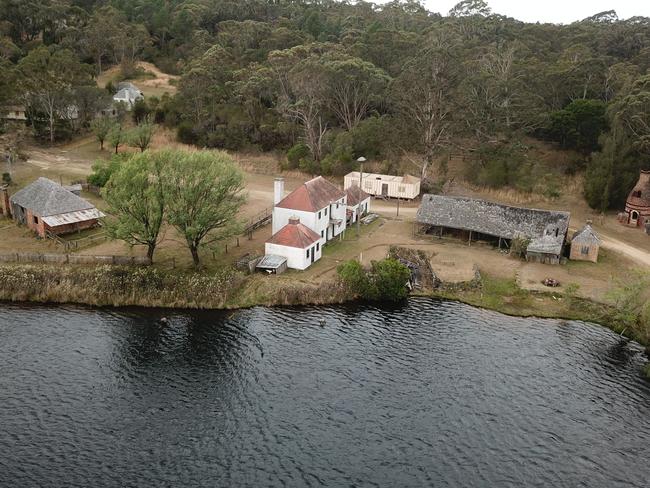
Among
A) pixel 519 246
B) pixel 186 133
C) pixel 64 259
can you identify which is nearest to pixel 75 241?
pixel 64 259

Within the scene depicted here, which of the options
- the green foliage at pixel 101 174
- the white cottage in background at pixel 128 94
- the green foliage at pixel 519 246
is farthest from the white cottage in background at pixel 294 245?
A: the white cottage in background at pixel 128 94

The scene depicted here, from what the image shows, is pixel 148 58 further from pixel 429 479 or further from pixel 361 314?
pixel 429 479

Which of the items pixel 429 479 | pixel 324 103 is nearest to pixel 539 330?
pixel 429 479

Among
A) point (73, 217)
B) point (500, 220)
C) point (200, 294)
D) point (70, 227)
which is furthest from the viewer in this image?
point (500, 220)

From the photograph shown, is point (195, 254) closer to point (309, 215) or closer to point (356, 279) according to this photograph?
point (309, 215)

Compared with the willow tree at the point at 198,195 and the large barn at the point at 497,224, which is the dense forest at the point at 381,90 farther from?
the willow tree at the point at 198,195
